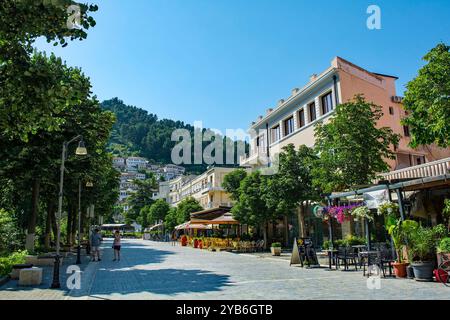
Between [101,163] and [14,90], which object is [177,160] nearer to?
[101,163]

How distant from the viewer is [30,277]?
12.0 metres

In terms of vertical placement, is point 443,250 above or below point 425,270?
above

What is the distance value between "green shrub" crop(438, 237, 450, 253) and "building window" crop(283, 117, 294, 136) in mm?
23566

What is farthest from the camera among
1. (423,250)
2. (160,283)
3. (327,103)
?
(327,103)

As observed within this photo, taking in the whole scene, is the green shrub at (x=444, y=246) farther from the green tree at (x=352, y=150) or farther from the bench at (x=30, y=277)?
the bench at (x=30, y=277)

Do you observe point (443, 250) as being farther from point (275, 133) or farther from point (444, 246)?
point (275, 133)

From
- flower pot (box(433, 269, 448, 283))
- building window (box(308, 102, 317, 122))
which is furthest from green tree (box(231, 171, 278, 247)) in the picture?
flower pot (box(433, 269, 448, 283))

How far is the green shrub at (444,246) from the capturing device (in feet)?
34.9

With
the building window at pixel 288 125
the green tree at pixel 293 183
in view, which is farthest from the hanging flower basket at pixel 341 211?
the building window at pixel 288 125

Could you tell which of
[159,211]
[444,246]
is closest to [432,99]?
[444,246]

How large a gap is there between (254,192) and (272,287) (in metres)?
18.8

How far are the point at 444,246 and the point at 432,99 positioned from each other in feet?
16.9
